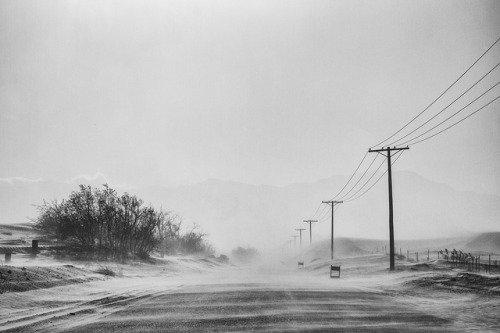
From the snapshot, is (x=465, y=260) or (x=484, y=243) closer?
(x=465, y=260)

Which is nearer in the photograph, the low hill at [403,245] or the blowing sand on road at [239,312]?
the blowing sand on road at [239,312]

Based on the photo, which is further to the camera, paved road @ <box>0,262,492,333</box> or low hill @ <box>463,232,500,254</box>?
low hill @ <box>463,232,500,254</box>

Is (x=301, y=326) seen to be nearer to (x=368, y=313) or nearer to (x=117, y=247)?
(x=368, y=313)

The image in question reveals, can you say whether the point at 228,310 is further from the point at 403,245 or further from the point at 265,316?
the point at 403,245

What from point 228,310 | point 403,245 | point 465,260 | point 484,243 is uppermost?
point 484,243

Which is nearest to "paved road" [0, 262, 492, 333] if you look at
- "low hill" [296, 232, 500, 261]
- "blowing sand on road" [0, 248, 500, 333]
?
"blowing sand on road" [0, 248, 500, 333]

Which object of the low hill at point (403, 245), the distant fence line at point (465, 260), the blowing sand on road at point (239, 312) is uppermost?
the low hill at point (403, 245)

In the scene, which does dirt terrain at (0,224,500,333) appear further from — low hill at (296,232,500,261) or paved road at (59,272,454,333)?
low hill at (296,232,500,261)

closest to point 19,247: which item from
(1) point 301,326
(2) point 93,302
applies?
(2) point 93,302

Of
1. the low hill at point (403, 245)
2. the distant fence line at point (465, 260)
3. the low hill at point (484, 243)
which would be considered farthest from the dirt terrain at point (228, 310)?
the low hill at point (484, 243)

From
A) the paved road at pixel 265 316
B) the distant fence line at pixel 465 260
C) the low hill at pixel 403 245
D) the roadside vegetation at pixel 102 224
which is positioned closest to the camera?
the paved road at pixel 265 316

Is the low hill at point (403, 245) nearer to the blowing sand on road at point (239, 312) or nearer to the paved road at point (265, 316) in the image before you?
the blowing sand on road at point (239, 312)

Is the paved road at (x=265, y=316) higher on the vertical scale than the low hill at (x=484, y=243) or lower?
lower

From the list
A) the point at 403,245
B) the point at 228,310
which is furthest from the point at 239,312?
the point at 403,245
